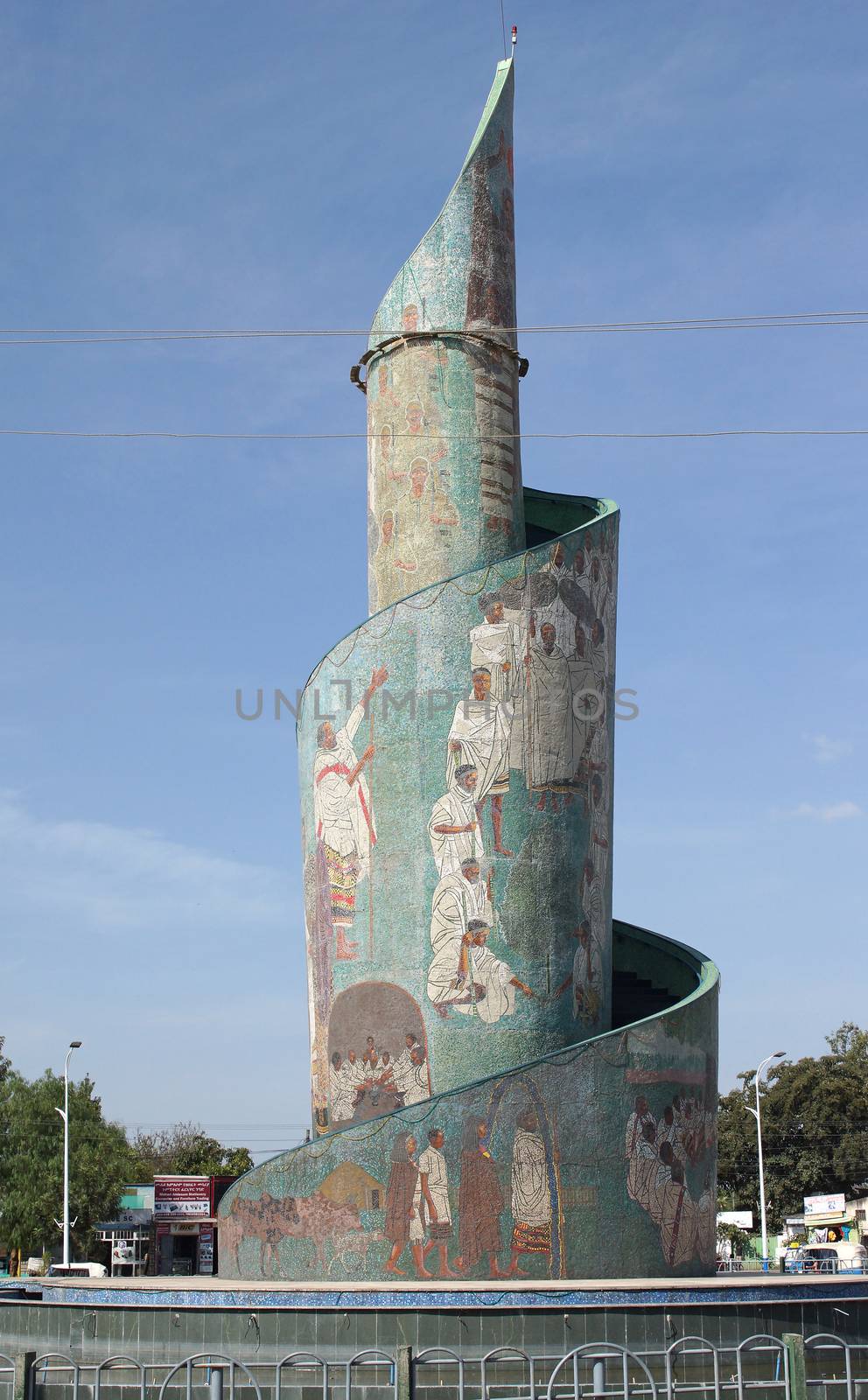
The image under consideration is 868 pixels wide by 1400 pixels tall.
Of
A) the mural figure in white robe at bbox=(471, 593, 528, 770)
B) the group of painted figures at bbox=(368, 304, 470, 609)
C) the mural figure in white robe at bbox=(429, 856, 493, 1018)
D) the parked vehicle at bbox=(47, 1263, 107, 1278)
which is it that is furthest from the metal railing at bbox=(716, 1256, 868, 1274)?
the group of painted figures at bbox=(368, 304, 470, 609)

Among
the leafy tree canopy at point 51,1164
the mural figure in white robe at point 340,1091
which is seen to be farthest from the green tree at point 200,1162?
the mural figure in white robe at point 340,1091

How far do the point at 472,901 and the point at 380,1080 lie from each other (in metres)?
2.21

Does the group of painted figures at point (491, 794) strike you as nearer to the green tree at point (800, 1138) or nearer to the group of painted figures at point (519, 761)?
the group of painted figures at point (519, 761)

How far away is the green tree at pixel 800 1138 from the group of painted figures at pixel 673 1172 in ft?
105

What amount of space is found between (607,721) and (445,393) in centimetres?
455

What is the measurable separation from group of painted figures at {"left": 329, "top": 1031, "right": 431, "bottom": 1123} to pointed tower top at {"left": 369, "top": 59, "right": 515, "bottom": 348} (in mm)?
8812

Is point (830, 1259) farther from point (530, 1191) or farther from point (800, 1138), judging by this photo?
point (800, 1138)

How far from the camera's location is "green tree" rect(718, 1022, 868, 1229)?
151ft

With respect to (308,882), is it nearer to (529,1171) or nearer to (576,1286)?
(529,1171)

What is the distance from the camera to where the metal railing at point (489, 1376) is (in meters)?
8.18

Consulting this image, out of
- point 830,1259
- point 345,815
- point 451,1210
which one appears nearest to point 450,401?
point 345,815

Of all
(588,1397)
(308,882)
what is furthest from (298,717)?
(588,1397)

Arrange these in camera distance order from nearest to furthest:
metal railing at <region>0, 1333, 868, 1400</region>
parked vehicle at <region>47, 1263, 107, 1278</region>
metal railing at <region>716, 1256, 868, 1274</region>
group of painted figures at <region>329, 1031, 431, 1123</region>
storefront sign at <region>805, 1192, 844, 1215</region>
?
metal railing at <region>0, 1333, 868, 1400</region> → group of painted figures at <region>329, 1031, 431, 1123</region> → parked vehicle at <region>47, 1263, 107, 1278</region> → metal railing at <region>716, 1256, 868, 1274</region> → storefront sign at <region>805, 1192, 844, 1215</region>

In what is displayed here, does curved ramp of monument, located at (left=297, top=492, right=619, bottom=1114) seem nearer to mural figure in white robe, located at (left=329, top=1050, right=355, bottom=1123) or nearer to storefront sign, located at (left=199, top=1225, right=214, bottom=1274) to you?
mural figure in white robe, located at (left=329, top=1050, right=355, bottom=1123)
